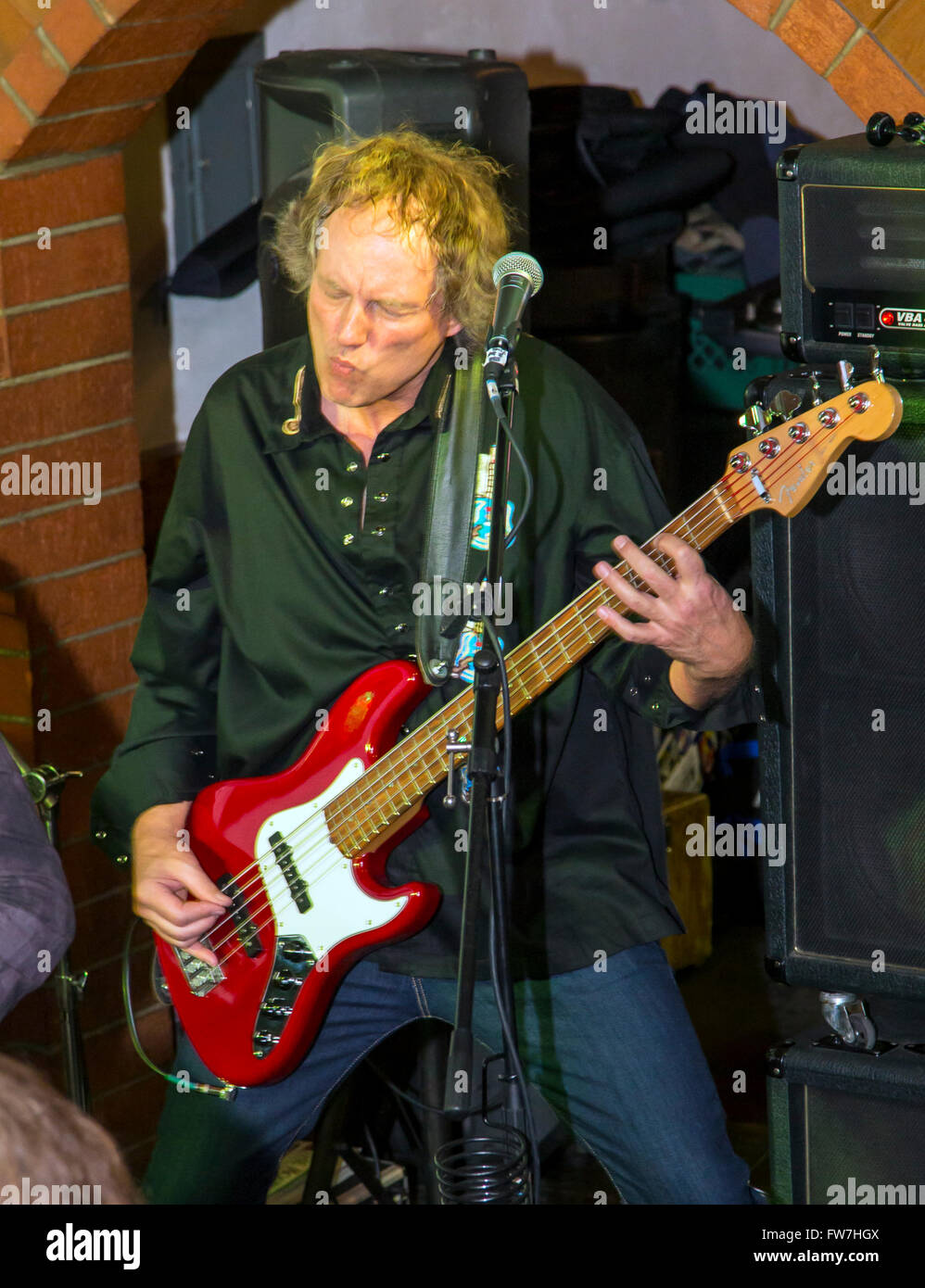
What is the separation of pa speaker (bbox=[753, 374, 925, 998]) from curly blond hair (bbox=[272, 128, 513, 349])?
42cm

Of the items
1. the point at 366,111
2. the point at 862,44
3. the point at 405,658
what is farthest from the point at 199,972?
the point at 862,44

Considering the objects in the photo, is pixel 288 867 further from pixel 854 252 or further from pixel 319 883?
pixel 854 252

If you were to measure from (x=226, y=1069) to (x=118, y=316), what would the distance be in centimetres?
148

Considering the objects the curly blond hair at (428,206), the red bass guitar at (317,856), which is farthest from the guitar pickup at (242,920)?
the curly blond hair at (428,206)

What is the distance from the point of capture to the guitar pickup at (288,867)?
2.06 m

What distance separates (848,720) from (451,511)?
0.54 metres

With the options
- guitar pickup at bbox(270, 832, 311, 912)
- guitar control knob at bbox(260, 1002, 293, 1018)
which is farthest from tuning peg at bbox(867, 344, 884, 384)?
guitar control knob at bbox(260, 1002, 293, 1018)

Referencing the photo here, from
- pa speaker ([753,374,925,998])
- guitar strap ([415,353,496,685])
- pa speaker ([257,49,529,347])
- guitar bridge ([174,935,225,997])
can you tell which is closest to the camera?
pa speaker ([753,374,925,998])

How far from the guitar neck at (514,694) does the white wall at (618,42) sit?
2.77m

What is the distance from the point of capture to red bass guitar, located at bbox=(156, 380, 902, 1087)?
1.95 meters

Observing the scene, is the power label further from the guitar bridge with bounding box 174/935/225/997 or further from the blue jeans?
the guitar bridge with bounding box 174/935/225/997

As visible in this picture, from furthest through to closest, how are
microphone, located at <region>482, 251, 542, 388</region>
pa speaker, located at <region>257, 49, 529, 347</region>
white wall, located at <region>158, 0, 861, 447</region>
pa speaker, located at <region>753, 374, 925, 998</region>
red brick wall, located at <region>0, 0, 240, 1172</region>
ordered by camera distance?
white wall, located at <region>158, 0, 861, 447</region> < red brick wall, located at <region>0, 0, 240, 1172</region> < pa speaker, located at <region>257, 49, 529, 347</region> < pa speaker, located at <region>753, 374, 925, 998</region> < microphone, located at <region>482, 251, 542, 388</region>

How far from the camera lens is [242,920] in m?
2.09

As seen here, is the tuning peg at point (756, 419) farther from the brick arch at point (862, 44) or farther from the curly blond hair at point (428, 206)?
the brick arch at point (862, 44)
